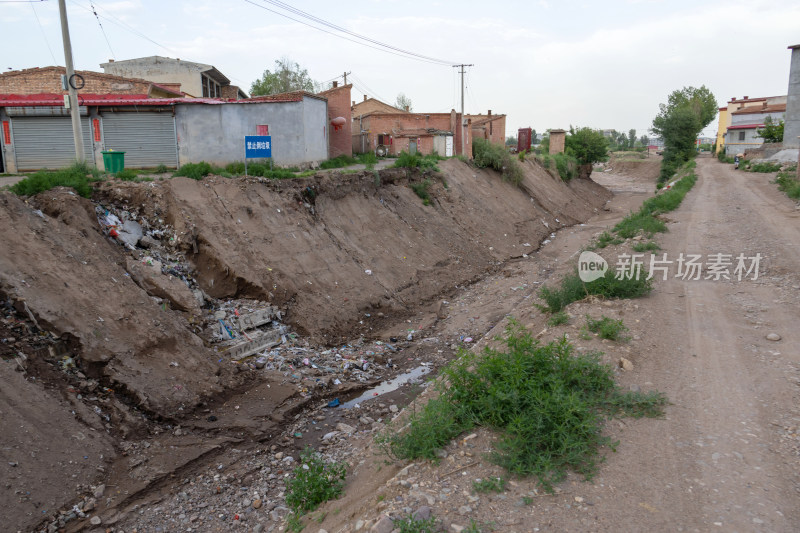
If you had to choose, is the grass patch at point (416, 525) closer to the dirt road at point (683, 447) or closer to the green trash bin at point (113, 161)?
the dirt road at point (683, 447)

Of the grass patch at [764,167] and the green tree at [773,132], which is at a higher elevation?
the green tree at [773,132]

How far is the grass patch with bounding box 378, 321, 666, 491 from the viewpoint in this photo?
4.59 meters

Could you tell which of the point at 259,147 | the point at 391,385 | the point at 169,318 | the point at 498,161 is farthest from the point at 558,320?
the point at 498,161

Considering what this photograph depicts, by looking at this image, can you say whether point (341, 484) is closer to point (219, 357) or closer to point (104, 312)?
point (219, 357)

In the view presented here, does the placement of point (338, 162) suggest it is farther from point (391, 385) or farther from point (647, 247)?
point (391, 385)

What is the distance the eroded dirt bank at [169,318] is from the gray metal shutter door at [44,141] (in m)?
6.85

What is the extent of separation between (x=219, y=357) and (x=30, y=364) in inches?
108

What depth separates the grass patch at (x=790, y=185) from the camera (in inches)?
799

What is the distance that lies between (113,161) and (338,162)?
386 inches

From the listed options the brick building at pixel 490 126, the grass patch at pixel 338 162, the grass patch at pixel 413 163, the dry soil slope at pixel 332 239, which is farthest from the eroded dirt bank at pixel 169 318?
the brick building at pixel 490 126

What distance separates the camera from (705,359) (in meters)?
6.53

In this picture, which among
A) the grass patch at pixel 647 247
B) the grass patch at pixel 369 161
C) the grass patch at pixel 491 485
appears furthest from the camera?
the grass patch at pixel 369 161

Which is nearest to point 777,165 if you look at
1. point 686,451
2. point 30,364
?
point 686,451

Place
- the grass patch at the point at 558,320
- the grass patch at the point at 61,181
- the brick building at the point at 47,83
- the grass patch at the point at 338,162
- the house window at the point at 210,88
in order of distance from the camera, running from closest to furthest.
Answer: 1. the grass patch at the point at 558,320
2. the grass patch at the point at 61,181
3. the grass patch at the point at 338,162
4. the brick building at the point at 47,83
5. the house window at the point at 210,88
